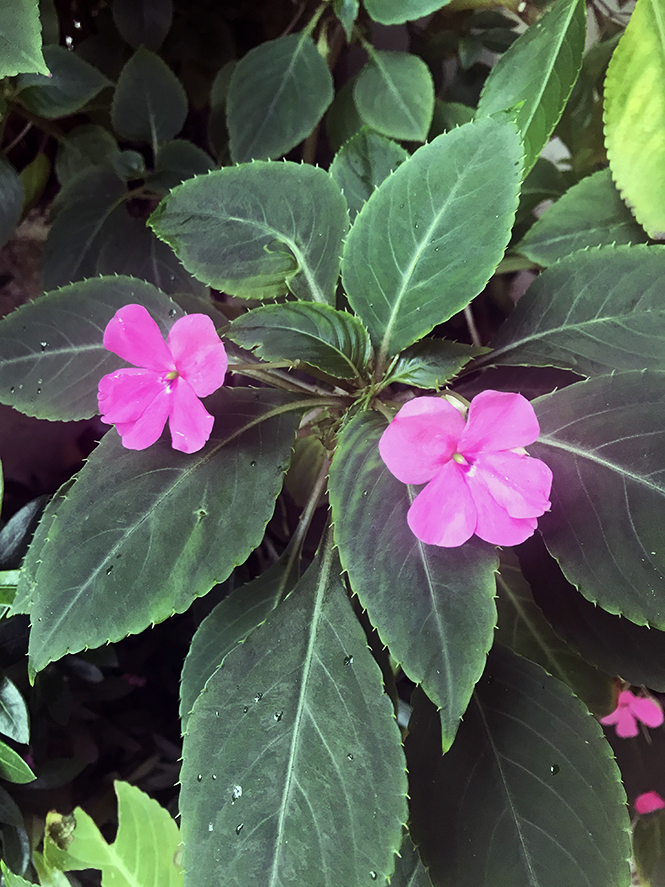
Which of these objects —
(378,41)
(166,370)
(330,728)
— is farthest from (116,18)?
(330,728)

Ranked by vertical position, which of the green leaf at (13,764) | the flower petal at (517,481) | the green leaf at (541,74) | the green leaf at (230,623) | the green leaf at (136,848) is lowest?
the green leaf at (136,848)

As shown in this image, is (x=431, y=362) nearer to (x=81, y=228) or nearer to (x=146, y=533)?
(x=146, y=533)

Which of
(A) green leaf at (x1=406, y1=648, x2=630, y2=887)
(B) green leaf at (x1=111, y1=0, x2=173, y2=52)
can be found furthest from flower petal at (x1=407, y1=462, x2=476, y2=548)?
(B) green leaf at (x1=111, y1=0, x2=173, y2=52)

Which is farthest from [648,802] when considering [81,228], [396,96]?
[81,228]

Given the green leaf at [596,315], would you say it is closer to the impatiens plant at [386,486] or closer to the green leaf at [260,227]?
the impatiens plant at [386,486]

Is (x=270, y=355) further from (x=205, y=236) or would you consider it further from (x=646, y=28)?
(x=646, y=28)

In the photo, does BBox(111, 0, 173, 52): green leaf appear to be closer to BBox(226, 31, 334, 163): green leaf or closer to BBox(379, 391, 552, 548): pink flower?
BBox(226, 31, 334, 163): green leaf

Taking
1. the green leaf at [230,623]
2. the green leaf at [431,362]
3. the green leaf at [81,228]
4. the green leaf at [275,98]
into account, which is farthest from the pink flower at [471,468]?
the green leaf at [81,228]
